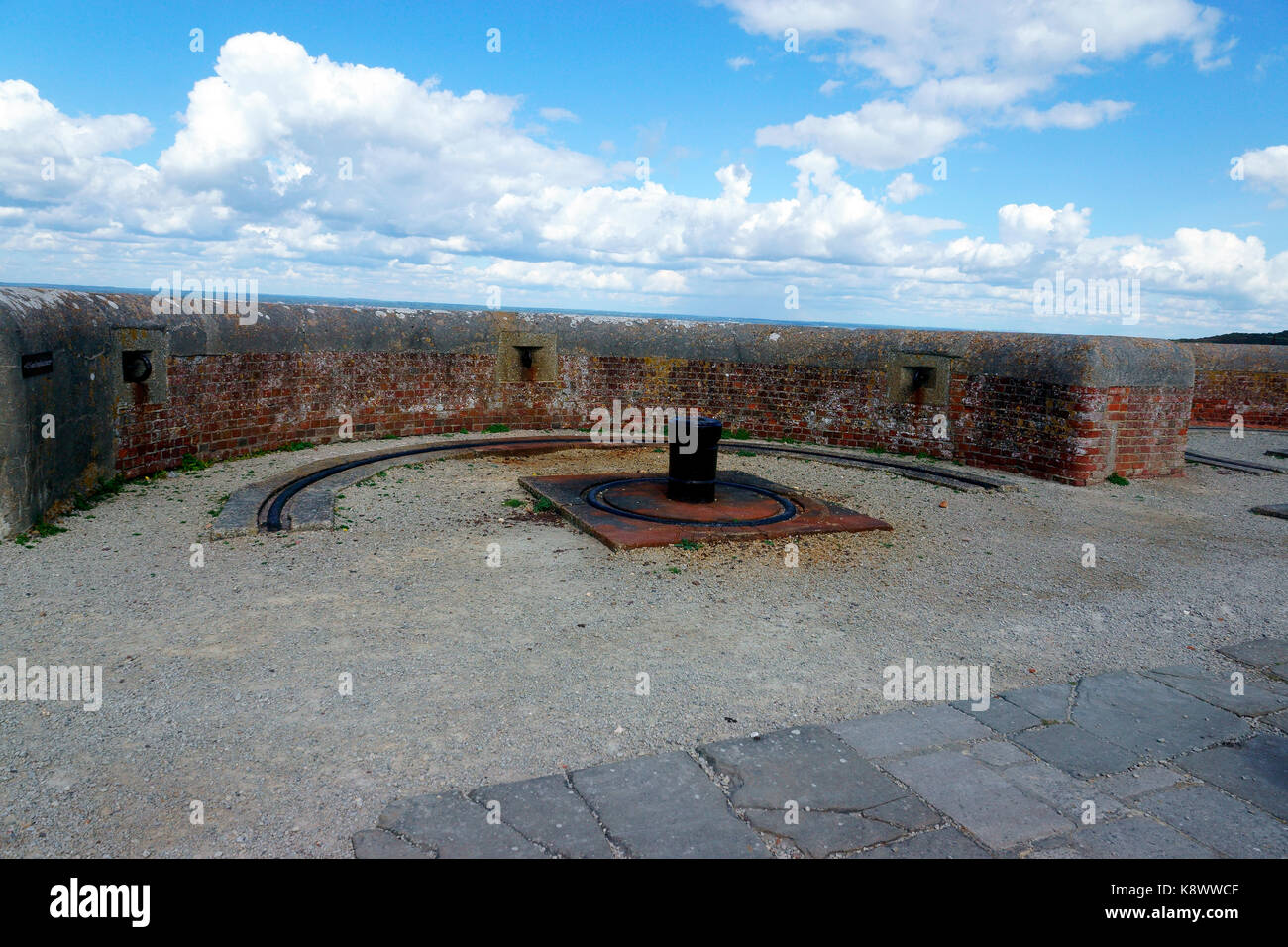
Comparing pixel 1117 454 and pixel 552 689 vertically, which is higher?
pixel 1117 454

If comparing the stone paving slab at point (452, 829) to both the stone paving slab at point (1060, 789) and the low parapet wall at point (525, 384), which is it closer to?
the stone paving slab at point (1060, 789)

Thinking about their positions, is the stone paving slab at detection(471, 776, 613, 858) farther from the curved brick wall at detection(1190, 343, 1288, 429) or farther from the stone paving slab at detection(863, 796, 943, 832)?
the curved brick wall at detection(1190, 343, 1288, 429)

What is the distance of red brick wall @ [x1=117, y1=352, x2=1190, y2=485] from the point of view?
998 centimetres

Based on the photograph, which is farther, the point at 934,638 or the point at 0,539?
the point at 0,539

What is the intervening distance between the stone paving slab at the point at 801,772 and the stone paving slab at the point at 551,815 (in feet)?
1.96

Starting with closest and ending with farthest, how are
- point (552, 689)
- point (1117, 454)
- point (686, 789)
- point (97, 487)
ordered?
point (686, 789), point (552, 689), point (97, 487), point (1117, 454)

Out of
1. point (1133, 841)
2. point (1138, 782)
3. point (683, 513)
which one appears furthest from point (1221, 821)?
point (683, 513)

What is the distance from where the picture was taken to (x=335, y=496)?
8.43 meters

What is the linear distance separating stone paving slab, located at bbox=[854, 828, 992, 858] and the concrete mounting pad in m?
3.97

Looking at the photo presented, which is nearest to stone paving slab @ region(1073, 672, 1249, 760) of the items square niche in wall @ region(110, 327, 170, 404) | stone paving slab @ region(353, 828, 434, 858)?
stone paving slab @ region(353, 828, 434, 858)

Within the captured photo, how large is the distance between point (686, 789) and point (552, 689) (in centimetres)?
112

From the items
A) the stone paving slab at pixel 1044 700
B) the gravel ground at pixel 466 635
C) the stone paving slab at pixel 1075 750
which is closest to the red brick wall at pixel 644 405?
the gravel ground at pixel 466 635

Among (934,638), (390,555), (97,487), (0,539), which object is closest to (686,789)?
(934,638)
